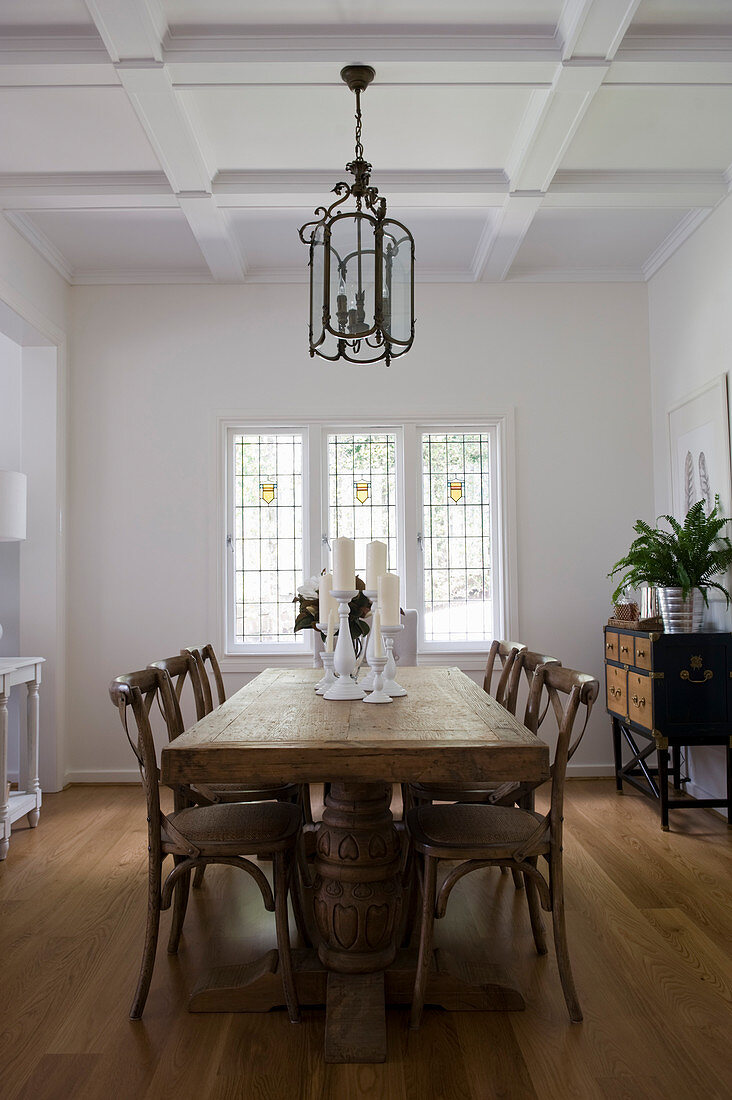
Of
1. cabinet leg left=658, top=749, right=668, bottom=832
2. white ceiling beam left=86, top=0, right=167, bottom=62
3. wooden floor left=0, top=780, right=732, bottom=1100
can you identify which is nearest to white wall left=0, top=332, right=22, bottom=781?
wooden floor left=0, top=780, right=732, bottom=1100

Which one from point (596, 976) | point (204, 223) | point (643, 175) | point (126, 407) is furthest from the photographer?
point (126, 407)

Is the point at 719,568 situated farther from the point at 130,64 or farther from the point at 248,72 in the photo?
the point at 130,64

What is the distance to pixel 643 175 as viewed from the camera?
12.6 feet

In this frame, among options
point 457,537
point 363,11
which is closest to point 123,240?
point 363,11

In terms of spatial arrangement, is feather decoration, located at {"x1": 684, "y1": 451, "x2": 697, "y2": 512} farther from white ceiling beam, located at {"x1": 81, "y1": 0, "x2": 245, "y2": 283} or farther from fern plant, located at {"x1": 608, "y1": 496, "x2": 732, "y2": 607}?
white ceiling beam, located at {"x1": 81, "y1": 0, "x2": 245, "y2": 283}

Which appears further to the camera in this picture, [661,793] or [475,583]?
[475,583]

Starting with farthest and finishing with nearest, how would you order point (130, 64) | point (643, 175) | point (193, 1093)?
point (643, 175) → point (130, 64) → point (193, 1093)

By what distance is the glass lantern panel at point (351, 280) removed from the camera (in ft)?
8.84

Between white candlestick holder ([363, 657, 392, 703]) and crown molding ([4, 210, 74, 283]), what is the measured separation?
3.05 metres

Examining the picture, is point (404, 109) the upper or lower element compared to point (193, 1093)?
upper

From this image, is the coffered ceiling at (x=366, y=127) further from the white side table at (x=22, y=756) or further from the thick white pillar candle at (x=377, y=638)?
the white side table at (x=22, y=756)

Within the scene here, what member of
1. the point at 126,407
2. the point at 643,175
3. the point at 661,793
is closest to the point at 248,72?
the point at 643,175

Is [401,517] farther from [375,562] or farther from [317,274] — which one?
[375,562]

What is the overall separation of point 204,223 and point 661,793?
3.57 metres
